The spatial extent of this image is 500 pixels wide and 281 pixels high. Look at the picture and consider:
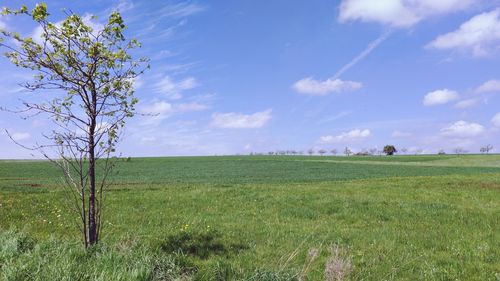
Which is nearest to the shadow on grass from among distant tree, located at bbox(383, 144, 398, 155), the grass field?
the grass field

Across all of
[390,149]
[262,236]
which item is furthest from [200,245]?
[390,149]

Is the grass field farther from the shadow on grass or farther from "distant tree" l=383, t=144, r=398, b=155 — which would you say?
"distant tree" l=383, t=144, r=398, b=155

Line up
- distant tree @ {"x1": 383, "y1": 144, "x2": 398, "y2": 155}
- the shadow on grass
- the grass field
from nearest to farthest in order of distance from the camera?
the grass field
the shadow on grass
distant tree @ {"x1": 383, "y1": 144, "x2": 398, "y2": 155}

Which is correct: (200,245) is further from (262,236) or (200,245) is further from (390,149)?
(390,149)

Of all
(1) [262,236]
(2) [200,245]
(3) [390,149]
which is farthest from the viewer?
Result: (3) [390,149]

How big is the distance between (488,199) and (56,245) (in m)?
19.5

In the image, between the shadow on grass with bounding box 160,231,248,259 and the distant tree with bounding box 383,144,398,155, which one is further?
the distant tree with bounding box 383,144,398,155

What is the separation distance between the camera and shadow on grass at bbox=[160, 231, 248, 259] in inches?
437

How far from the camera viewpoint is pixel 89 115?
9.21 m

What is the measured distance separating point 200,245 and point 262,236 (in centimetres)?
208

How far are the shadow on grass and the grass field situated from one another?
3 cm

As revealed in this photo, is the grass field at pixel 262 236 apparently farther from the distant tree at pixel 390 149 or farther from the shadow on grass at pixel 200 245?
the distant tree at pixel 390 149

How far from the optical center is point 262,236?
42.3 ft

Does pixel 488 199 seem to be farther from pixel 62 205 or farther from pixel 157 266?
pixel 62 205
